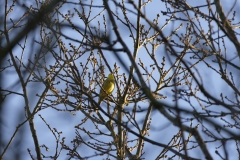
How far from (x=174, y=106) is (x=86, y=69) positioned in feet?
13.7

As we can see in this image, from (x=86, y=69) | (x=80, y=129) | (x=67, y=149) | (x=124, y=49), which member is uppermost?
(x=86, y=69)

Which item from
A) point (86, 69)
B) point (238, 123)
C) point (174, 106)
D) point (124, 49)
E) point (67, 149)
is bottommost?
point (174, 106)

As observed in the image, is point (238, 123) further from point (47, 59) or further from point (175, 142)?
point (47, 59)

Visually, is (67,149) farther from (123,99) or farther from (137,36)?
(137,36)

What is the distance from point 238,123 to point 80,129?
8.18 feet

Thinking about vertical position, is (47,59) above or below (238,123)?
below

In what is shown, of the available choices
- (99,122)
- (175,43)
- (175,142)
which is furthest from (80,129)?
(175,43)

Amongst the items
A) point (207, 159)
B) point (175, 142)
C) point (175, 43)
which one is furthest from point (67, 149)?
point (207, 159)

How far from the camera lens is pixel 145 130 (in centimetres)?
618

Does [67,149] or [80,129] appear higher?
[80,129]

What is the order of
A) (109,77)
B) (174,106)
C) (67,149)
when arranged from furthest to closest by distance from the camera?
1. (109,77)
2. (67,149)
3. (174,106)

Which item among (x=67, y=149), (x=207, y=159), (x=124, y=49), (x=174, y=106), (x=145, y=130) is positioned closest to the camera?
(x=174, y=106)

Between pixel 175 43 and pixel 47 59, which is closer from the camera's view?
pixel 47 59

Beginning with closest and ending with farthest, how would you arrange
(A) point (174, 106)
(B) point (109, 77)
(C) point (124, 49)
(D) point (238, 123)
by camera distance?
(A) point (174, 106) < (C) point (124, 49) < (D) point (238, 123) < (B) point (109, 77)
